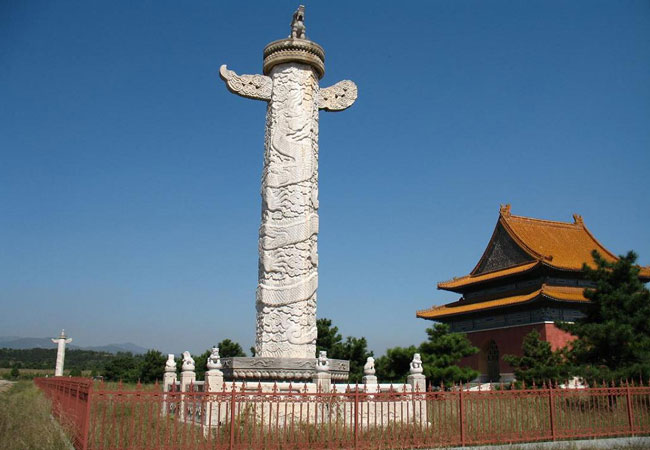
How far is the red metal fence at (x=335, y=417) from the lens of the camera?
5711mm

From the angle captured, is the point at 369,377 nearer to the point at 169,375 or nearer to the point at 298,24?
the point at 169,375

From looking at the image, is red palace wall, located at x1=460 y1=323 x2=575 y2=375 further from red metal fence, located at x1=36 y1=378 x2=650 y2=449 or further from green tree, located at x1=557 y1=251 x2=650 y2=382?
red metal fence, located at x1=36 y1=378 x2=650 y2=449

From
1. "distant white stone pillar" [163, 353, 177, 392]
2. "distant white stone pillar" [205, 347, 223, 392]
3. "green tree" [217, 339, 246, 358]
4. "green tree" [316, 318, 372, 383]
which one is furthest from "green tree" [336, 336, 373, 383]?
"distant white stone pillar" [205, 347, 223, 392]

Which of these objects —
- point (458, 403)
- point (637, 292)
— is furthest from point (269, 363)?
point (637, 292)

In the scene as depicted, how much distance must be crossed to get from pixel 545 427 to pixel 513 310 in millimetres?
14847

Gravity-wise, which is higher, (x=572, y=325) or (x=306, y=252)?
(x=306, y=252)

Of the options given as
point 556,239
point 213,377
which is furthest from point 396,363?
point 556,239

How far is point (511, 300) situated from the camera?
2156 cm

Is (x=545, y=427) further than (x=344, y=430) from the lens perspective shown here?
Yes

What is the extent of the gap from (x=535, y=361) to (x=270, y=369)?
9357 mm

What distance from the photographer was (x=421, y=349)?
15.4 m

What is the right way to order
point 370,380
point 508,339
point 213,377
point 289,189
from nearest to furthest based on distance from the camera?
1. point 213,377
2. point 370,380
3. point 289,189
4. point 508,339

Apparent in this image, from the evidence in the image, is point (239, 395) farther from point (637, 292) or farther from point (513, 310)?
point (513, 310)

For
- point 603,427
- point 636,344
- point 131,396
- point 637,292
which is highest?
point 637,292
